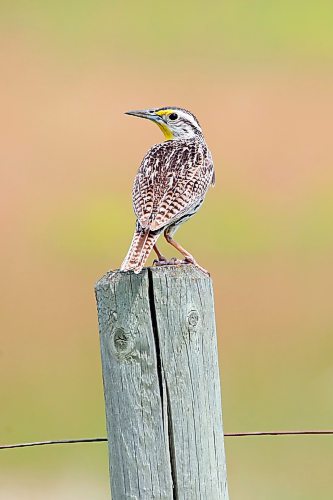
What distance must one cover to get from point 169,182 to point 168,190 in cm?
11

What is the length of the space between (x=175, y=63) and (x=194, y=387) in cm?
1790

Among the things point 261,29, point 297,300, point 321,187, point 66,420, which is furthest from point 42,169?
point 261,29

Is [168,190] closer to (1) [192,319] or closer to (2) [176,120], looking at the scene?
(2) [176,120]

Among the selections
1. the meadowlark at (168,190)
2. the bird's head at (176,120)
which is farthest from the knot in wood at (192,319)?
the bird's head at (176,120)

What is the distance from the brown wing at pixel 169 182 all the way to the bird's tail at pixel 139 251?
77mm

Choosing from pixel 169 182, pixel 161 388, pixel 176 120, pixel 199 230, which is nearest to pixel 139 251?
pixel 161 388

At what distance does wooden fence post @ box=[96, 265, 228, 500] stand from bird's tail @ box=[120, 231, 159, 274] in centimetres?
9

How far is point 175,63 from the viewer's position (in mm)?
22062

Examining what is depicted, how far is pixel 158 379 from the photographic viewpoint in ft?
14.7

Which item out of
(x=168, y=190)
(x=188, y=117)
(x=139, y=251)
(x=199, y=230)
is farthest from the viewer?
(x=199, y=230)

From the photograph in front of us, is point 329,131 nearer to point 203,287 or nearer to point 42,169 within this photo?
point 42,169

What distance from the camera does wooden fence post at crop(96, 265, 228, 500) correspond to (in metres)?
4.47

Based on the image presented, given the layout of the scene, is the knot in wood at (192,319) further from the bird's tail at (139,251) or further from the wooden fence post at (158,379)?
the bird's tail at (139,251)

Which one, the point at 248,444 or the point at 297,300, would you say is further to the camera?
the point at 297,300
